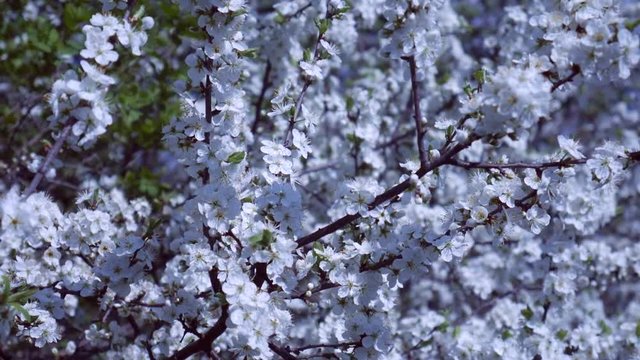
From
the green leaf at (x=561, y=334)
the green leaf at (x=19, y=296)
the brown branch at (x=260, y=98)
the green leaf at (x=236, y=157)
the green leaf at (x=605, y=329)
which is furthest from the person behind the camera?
the brown branch at (x=260, y=98)

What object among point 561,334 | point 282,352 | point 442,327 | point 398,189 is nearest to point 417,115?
point 398,189

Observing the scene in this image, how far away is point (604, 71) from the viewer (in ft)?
10.1

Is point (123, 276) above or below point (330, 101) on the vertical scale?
above

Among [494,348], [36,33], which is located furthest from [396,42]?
[36,33]

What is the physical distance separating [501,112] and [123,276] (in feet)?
6.76

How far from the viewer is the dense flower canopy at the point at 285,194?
3.09 metres

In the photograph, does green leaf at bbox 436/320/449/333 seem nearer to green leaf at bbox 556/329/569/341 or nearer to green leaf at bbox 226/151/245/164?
green leaf at bbox 556/329/569/341

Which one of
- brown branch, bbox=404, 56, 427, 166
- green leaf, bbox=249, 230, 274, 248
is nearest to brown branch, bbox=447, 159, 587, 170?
brown branch, bbox=404, 56, 427, 166

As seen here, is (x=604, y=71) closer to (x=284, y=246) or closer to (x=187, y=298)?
(x=284, y=246)

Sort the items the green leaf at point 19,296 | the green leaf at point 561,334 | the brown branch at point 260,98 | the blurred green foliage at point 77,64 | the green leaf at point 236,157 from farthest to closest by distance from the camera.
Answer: the brown branch at point 260,98
the blurred green foliage at point 77,64
the green leaf at point 561,334
the green leaf at point 236,157
the green leaf at point 19,296

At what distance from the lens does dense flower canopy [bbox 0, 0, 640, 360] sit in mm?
3092

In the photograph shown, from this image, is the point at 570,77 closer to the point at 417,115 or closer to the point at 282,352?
the point at 417,115

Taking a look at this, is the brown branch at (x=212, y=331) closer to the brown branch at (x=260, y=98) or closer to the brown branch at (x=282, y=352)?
the brown branch at (x=282, y=352)

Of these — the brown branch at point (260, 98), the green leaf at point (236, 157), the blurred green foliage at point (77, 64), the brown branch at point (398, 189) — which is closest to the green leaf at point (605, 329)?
the brown branch at point (398, 189)
